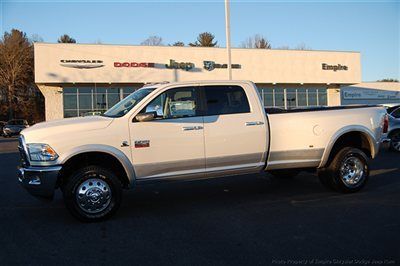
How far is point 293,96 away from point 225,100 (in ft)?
132

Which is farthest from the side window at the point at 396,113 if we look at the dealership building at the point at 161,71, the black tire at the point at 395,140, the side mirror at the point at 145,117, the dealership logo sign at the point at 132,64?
the dealership logo sign at the point at 132,64

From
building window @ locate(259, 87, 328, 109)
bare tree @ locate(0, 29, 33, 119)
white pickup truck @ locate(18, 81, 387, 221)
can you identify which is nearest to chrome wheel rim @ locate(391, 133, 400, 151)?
white pickup truck @ locate(18, 81, 387, 221)

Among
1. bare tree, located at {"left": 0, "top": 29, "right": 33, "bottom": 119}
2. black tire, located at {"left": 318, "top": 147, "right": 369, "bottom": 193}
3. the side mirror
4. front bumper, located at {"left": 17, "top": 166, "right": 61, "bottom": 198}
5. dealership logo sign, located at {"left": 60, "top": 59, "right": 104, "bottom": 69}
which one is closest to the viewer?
front bumper, located at {"left": 17, "top": 166, "right": 61, "bottom": 198}

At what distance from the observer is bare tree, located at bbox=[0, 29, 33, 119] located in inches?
2164

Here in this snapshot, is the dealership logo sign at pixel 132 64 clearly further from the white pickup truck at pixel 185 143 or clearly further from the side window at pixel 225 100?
the side window at pixel 225 100

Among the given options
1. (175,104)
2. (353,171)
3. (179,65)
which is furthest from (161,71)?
(175,104)

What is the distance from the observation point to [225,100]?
6.84 metres

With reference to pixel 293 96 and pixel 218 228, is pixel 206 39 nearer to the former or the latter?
pixel 293 96

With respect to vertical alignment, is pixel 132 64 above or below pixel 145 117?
above

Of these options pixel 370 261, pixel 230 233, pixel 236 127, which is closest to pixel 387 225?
pixel 370 261

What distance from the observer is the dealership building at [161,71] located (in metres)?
36.4

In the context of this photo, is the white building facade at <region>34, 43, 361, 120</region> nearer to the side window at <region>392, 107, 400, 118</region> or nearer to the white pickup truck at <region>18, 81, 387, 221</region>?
the side window at <region>392, 107, 400, 118</region>

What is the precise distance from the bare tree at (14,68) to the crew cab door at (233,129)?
54.6 m

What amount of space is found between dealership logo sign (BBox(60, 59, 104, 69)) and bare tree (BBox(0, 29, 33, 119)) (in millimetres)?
22764
